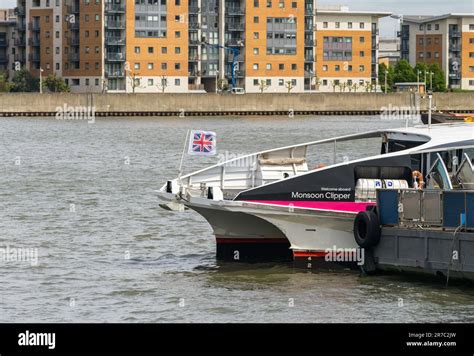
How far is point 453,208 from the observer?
87.1 ft

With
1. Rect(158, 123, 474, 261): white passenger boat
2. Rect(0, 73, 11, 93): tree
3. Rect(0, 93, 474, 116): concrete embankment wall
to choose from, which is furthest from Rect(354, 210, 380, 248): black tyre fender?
Rect(0, 73, 11, 93): tree

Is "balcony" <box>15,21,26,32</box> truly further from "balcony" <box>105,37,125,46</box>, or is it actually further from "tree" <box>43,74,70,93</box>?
"balcony" <box>105,37,125,46</box>

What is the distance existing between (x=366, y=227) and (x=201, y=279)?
12.0 ft

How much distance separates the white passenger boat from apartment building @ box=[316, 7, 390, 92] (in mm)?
154214


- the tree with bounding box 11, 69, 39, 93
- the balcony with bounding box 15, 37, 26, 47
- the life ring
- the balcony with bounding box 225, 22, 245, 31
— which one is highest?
the balcony with bounding box 225, 22, 245, 31

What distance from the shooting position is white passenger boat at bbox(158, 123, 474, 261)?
93.2 feet

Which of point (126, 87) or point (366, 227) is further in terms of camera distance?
point (126, 87)

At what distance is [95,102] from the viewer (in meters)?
151

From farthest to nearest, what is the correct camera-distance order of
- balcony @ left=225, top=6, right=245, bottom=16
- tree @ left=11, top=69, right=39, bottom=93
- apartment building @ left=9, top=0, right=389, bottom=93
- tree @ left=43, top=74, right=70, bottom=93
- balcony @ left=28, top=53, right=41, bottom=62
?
balcony @ left=28, top=53, right=41, bottom=62 < balcony @ left=225, top=6, right=245, bottom=16 < tree @ left=11, top=69, right=39, bottom=93 < apartment building @ left=9, top=0, right=389, bottom=93 < tree @ left=43, top=74, right=70, bottom=93

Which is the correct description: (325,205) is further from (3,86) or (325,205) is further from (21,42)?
(21,42)

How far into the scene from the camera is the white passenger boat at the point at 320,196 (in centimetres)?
2841

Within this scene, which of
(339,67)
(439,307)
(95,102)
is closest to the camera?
(439,307)
